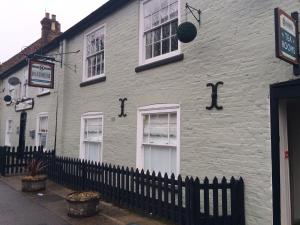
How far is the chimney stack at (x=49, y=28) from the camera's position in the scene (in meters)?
20.1

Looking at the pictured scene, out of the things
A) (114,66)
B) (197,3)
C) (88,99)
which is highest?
(197,3)

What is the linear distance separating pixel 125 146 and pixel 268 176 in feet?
15.4

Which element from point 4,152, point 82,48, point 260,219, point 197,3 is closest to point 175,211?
point 260,219

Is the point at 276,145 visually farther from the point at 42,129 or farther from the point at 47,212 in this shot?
the point at 42,129

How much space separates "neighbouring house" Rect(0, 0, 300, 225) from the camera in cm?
544

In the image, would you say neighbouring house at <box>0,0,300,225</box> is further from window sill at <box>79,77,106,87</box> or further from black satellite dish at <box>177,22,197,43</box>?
black satellite dish at <box>177,22,197,43</box>

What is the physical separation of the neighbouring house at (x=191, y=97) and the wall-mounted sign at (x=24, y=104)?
18.6 ft

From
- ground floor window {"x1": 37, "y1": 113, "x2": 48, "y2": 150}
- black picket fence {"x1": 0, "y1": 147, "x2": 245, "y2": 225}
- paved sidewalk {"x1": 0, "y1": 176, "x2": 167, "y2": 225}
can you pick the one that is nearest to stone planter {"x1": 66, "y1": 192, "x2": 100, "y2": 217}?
paved sidewalk {"x1": 0, "y1": 176, "x2": 167, "y2": 225}

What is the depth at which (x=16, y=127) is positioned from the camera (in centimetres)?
1988

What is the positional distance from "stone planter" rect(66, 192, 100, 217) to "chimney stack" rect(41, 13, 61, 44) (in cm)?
1535

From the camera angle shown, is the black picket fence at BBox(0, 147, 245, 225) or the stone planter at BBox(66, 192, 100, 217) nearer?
the black picket fence at BBox(0, 147, 245, 225)

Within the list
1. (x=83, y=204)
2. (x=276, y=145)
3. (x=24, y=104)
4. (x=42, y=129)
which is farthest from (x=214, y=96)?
(x=24, y=104)

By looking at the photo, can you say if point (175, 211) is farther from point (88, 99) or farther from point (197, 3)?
point (88, 99)

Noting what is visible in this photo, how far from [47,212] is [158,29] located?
5527 mm
